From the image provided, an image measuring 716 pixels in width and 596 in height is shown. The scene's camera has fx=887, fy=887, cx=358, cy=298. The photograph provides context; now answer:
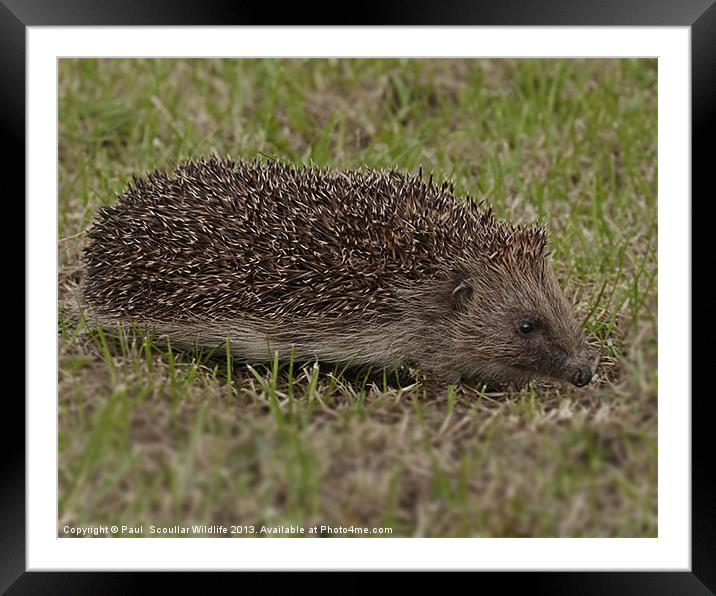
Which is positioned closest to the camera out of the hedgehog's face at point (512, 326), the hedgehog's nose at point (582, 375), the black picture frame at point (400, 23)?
the black picture frame at point (400, 23)

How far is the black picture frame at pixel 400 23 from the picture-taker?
4516 millimetres

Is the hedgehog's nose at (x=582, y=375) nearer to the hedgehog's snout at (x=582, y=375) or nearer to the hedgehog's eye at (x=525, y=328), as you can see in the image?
the hedgehog's snout at (x=582, y=375)

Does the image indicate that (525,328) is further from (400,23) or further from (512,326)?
(400,23)

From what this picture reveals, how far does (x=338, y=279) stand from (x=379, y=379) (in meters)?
0.83

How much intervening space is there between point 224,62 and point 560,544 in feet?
19.4

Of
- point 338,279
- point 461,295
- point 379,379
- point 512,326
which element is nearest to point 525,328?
point 512,326

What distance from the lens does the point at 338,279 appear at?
5.97 meters

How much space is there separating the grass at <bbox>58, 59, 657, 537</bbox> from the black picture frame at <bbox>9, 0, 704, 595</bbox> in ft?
0.97

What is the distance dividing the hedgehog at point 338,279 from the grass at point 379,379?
256 millimetres

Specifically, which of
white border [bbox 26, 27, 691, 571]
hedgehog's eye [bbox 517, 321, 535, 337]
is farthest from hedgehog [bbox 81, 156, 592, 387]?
white border [bbox 26, 27, 691, 571]

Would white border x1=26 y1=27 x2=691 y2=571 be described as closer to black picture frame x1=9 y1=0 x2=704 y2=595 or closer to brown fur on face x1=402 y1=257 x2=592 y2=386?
black picture frame x1=9 y1=0 x2=704 y2=595


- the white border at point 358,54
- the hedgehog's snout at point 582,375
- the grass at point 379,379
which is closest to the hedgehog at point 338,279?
the hedgehog's snout at point 582,375

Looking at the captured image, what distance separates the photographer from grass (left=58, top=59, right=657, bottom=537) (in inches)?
168
